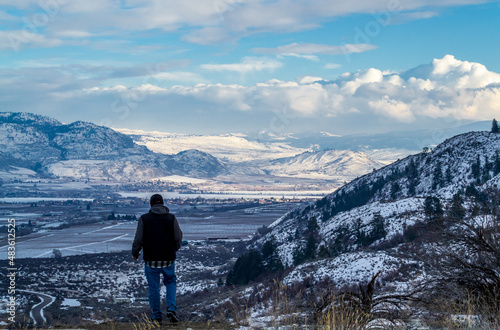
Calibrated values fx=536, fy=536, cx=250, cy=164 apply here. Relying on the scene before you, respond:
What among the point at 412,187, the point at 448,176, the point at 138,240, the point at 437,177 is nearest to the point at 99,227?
the point at 412,187

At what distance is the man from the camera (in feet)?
39.0

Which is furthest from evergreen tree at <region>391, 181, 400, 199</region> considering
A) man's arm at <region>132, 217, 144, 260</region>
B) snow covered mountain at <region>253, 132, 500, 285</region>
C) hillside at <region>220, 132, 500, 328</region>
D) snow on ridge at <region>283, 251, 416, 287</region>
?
man's arm at <region>132, 217, 144, 260</region>

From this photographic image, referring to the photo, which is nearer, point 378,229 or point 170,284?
→ point 170,284

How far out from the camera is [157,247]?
11.9 metres

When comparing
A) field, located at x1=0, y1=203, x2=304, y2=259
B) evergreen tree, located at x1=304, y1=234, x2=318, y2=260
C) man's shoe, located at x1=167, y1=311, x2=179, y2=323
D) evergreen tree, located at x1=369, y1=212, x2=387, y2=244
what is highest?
man's shoe, located at x1=167, y1=311, x2=179, y2=323

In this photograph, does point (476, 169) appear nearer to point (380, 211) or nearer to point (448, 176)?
point (448, 176)

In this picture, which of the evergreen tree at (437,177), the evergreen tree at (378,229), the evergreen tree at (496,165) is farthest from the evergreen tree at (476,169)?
the evergreen tree at (378,229)

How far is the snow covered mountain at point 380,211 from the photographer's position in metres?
40.0

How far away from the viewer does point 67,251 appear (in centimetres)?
8788

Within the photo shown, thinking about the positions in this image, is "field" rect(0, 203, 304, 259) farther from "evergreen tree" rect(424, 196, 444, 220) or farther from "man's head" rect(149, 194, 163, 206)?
"man's head" rect(149, 194, 163, 206)

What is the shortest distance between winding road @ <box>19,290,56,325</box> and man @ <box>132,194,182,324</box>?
2229 cm

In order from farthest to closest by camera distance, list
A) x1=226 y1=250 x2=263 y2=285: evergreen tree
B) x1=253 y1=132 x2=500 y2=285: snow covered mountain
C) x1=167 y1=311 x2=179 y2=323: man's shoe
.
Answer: x1=226 y1=250 x2=263 y2=285: evergreen tree, x1=253 y1=132 x2=500 y2=285: snow covered mountain, x1=167 y1=311 x2=179 y2=323: man's shoe

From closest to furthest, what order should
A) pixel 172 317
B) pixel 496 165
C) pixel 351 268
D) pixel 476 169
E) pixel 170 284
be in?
pixel 172 317 → pixel 170 284 → pixel 351 268 → pixel 496 165 → pixel 476 169

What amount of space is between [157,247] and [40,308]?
3424cm
